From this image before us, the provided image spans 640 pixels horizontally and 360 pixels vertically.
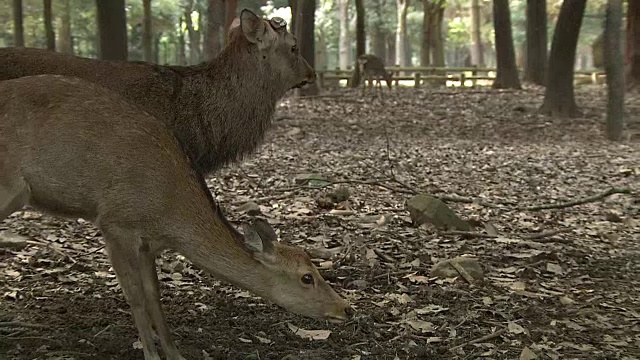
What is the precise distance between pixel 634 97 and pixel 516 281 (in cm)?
1508

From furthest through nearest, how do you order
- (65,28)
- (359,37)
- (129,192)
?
(65,28) → (359,37) → (129,192)

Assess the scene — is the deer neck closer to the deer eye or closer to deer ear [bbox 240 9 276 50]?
deer ear [bbox 240 9 276 50]

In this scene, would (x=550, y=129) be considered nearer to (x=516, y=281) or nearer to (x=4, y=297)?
(x=516, y=281)

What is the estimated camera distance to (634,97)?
1967cm

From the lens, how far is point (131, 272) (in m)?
4.09

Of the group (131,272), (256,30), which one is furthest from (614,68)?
(131,272)

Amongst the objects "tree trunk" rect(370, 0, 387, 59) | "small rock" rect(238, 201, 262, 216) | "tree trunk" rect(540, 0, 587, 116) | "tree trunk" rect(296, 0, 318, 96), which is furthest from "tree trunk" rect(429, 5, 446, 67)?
"small rock" rect(238, 201, 262, 216)

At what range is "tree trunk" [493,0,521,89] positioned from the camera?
71.7ft

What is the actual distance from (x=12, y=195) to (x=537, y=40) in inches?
833

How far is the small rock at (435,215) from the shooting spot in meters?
7.48

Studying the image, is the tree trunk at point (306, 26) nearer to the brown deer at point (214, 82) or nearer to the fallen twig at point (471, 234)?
the fallen twig at point (471, 234)

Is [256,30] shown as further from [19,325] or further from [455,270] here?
[19,325]

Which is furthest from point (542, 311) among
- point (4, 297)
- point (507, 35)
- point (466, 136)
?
point (507, 35)

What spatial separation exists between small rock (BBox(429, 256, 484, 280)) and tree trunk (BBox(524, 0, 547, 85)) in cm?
1836
